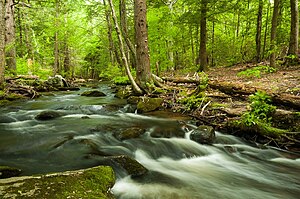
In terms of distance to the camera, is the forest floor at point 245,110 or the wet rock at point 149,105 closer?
the forest floor at point 245,110

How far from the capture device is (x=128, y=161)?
393 cm

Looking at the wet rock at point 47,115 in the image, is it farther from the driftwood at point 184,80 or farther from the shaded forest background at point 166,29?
the driftwood at point 184,80

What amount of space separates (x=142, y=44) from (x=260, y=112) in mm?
5148

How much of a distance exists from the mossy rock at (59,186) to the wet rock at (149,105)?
4.83m

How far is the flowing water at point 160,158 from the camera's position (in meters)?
3.73

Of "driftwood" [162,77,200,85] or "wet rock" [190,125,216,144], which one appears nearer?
"wet rock" [190,125,216,144]

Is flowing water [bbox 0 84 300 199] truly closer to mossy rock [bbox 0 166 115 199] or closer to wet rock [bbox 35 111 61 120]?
wet rock [bbox 35 111 61 120]

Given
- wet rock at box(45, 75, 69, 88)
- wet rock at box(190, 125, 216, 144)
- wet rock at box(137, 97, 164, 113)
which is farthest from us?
wet rock at box(45, 75, 69, 88)

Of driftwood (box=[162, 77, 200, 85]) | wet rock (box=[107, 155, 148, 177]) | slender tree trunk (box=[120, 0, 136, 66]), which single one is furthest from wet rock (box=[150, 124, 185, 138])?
slender tree trunk (box=[120, 0, 136, 66])

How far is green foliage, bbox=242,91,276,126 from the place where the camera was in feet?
17.3

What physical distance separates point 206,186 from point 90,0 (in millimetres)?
19100

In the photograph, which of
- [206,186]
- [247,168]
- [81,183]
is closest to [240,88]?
[247,168]

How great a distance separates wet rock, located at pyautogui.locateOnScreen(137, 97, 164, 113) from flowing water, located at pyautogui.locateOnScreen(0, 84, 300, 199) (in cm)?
88

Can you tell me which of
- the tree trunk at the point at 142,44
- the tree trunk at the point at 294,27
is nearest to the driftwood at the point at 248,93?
the tree trunk at the point at 142,44
